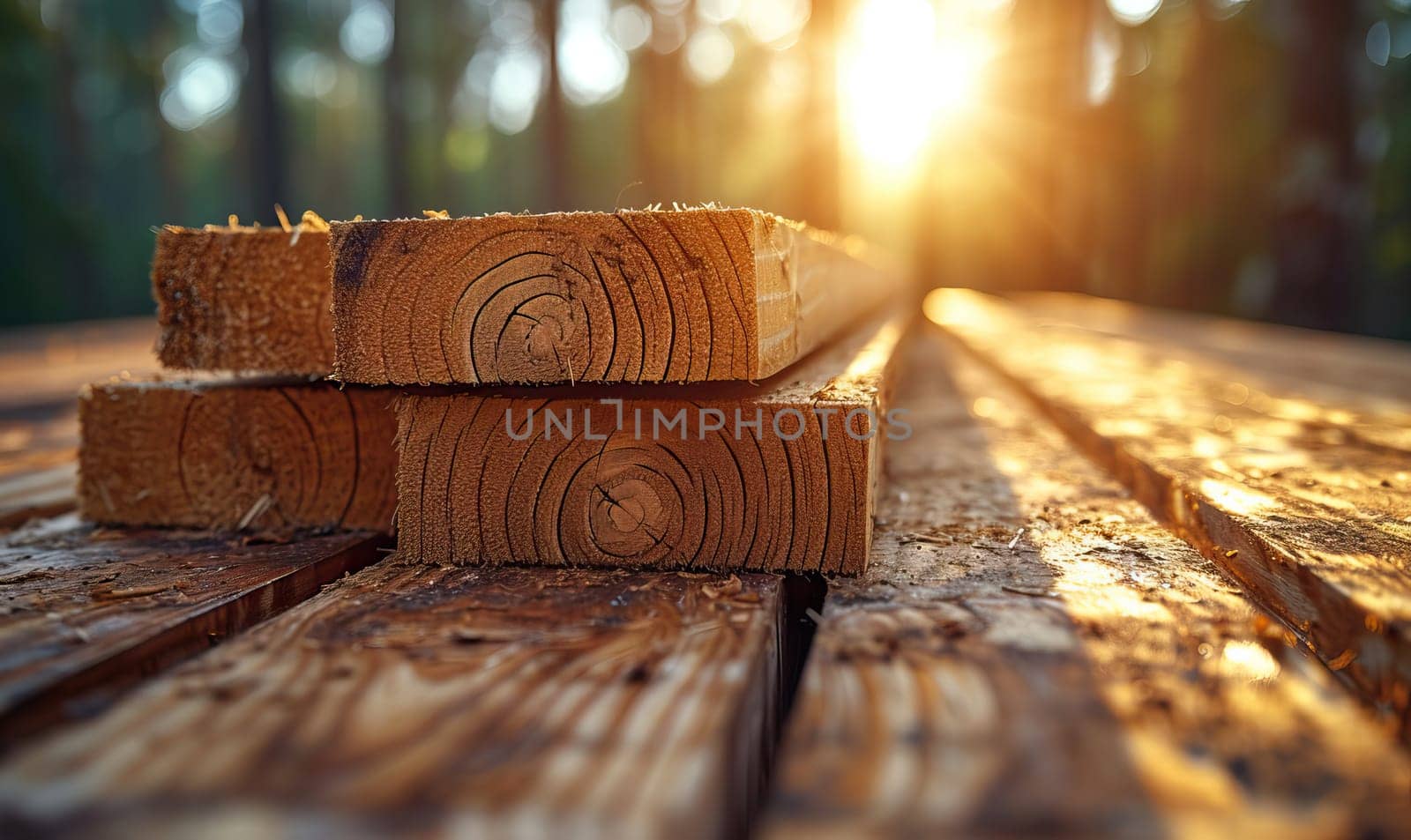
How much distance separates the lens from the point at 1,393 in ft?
12.1

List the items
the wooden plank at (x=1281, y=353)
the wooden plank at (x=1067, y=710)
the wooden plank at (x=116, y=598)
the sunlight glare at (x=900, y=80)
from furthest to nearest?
1. the sunlight glare at (x=900, y=80)
2. the wooden plank at (x=1281, y=353)
3. the wooden plank at (x=116, y=598)
4. the wooden plank at (x=1067, y=710)

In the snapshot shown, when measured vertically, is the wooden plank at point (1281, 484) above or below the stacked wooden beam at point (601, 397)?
below

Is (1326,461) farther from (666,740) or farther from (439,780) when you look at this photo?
(439,780)

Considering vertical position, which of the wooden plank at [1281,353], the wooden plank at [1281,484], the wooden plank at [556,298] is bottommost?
the wooden plank at [1281,484]

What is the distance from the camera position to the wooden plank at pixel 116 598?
992 mm

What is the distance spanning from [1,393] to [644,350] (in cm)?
362

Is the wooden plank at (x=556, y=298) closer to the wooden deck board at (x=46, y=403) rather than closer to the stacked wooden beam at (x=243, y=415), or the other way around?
the stacked wooden beam at (x=243, y=415)

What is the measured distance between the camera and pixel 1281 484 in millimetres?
1607

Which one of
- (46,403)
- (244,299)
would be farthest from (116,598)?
(46,403)

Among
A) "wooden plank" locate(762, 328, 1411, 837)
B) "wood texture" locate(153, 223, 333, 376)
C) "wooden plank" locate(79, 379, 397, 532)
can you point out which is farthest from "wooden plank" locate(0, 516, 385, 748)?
"wooden plank" locate(762, 328, 1411, 837)

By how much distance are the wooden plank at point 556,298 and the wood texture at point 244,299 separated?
38 centimetres

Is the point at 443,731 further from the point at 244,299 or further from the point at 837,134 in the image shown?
the point at 837,134

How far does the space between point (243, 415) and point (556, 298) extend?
2.64 ft

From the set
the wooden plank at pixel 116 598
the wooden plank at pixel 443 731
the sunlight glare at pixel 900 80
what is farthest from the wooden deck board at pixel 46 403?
the sunlight glare at pixel 900 80
